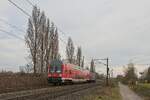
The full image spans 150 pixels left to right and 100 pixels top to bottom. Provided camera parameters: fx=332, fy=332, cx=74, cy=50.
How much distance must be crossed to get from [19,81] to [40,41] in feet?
43.3

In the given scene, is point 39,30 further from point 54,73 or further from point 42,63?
point 54,73

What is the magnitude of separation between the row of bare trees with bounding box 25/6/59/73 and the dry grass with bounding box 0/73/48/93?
8.86 feet

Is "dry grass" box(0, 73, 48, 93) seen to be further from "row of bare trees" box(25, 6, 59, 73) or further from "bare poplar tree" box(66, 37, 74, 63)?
"bare poplar tree" box(66, 37, 74, 63)

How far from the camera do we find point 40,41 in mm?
57906

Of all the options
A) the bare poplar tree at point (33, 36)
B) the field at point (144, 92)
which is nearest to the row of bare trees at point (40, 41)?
the bare poplar tree at point (33, 36)

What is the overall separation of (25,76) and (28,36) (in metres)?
8.43

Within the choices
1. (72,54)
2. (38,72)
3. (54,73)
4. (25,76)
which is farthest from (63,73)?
(72,54)

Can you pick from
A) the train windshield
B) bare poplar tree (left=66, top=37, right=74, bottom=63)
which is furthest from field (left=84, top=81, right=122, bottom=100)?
bare poplar tree (left=66, top=37, right=74, bottom=63)

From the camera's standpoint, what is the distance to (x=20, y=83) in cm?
4594

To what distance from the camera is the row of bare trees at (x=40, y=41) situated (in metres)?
55.7

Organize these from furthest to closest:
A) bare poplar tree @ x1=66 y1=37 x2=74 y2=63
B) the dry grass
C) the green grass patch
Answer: bare poplar tree @ x1=66 y1=37 x2=74 y2=63 → the dry grass → the green grass patch

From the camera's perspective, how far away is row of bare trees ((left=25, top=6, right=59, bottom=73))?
55.7 meters

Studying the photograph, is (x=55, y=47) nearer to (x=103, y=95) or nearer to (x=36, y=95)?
(x=103, y=95)

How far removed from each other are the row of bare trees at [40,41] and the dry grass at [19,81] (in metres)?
2.70
